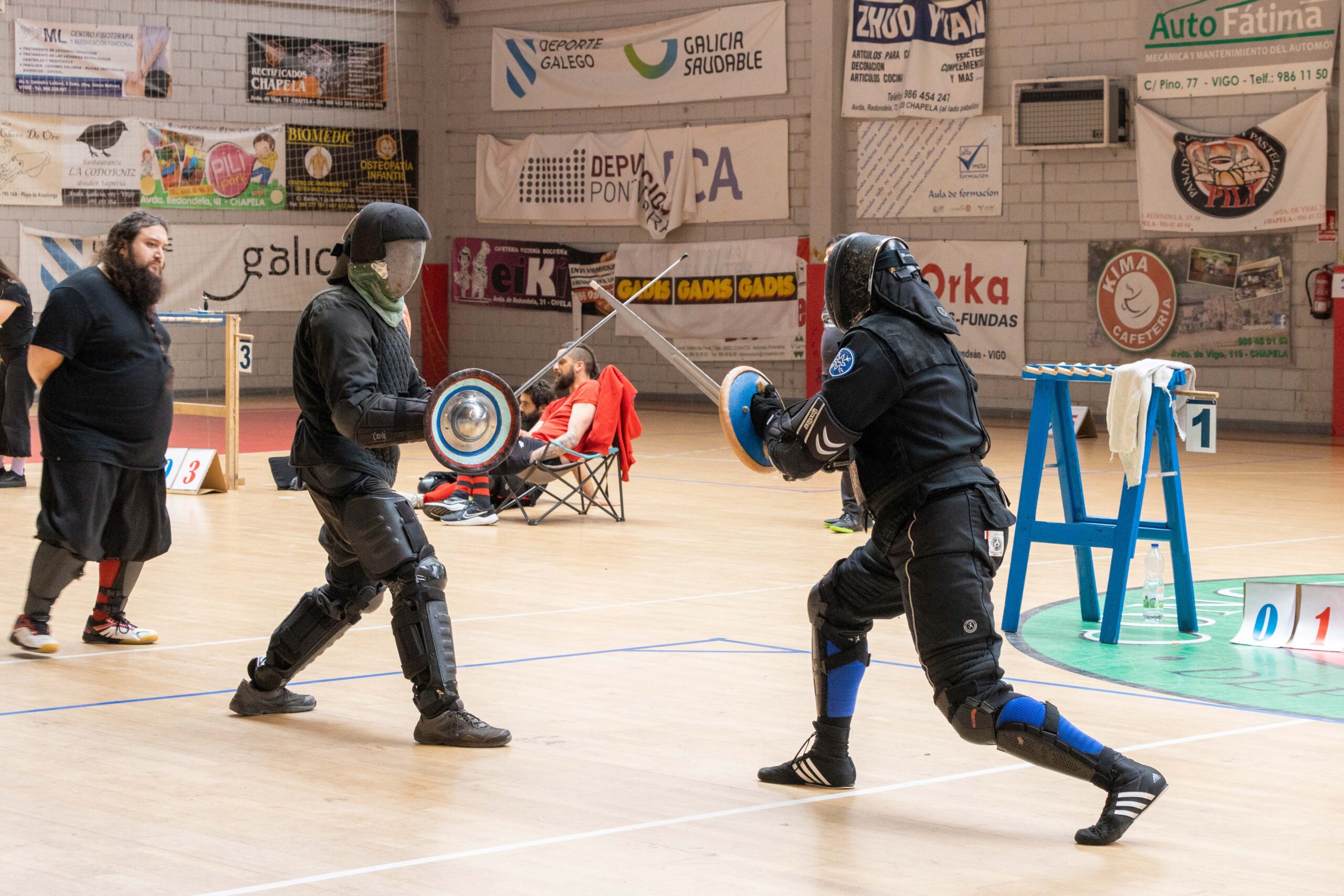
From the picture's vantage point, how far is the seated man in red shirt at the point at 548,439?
1074 cm

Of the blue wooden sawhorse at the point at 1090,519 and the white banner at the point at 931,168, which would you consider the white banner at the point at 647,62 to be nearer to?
the white banner at the point at 931,168

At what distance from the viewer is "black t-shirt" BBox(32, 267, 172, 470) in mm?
6516

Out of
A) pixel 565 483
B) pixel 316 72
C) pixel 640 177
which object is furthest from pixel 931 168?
pixel 565 483

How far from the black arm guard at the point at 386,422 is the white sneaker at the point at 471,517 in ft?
19.0

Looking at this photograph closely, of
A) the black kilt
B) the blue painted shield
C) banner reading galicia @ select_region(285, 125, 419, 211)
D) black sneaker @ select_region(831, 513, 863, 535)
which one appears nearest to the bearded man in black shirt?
the black kilt

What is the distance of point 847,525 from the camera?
10422 millimetres

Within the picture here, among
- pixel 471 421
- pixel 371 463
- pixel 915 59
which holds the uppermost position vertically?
pixel 915 59

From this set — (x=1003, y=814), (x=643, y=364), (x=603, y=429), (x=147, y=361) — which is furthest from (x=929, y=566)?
(x=643, y=364)

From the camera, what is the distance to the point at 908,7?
1853cm

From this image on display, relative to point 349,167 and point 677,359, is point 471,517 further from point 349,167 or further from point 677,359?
point 349,167

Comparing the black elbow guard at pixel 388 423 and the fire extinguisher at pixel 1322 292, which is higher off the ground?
the fire extinguisher at pixel 1322 292

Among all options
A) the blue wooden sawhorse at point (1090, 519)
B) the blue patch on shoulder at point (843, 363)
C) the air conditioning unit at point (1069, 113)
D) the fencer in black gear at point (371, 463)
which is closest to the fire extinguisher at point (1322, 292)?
the air conditioning unit at point (1069, 113)

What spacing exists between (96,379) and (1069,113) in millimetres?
12860

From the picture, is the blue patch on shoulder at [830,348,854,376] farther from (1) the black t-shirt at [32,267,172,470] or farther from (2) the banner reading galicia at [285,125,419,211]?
(2) the banner reading galicia at [285,125,419,211]
